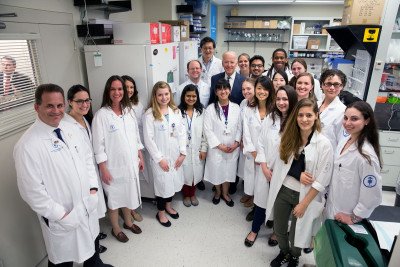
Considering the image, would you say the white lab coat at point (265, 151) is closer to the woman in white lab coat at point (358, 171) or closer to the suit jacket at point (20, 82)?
the woman in white lab coat at point (358, 171)

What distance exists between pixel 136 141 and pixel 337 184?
1.62 metres

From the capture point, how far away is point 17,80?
193 cm

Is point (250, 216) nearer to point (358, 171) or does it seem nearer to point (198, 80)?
point (358, 171)

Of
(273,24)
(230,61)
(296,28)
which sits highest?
(273,24)

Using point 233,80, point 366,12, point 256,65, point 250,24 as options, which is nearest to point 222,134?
point 233,80

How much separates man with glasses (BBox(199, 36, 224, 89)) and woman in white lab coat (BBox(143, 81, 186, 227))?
1.01 metres

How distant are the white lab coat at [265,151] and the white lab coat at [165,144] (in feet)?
2.54

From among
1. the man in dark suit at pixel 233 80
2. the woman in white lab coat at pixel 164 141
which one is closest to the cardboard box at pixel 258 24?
the man in dark suit at pixel 233 80

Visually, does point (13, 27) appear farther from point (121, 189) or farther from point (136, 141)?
point (121, 189)

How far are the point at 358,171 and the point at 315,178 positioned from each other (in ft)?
0.84

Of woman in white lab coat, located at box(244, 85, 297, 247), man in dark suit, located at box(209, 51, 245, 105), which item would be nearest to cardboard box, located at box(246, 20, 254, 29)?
man in dark suit, located at box(209, 51, 245, 105)

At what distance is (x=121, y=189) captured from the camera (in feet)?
7.66

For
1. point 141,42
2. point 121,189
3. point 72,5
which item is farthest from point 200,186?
point 72,5

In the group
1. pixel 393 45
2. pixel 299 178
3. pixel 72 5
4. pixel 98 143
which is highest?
pixel 72 5
